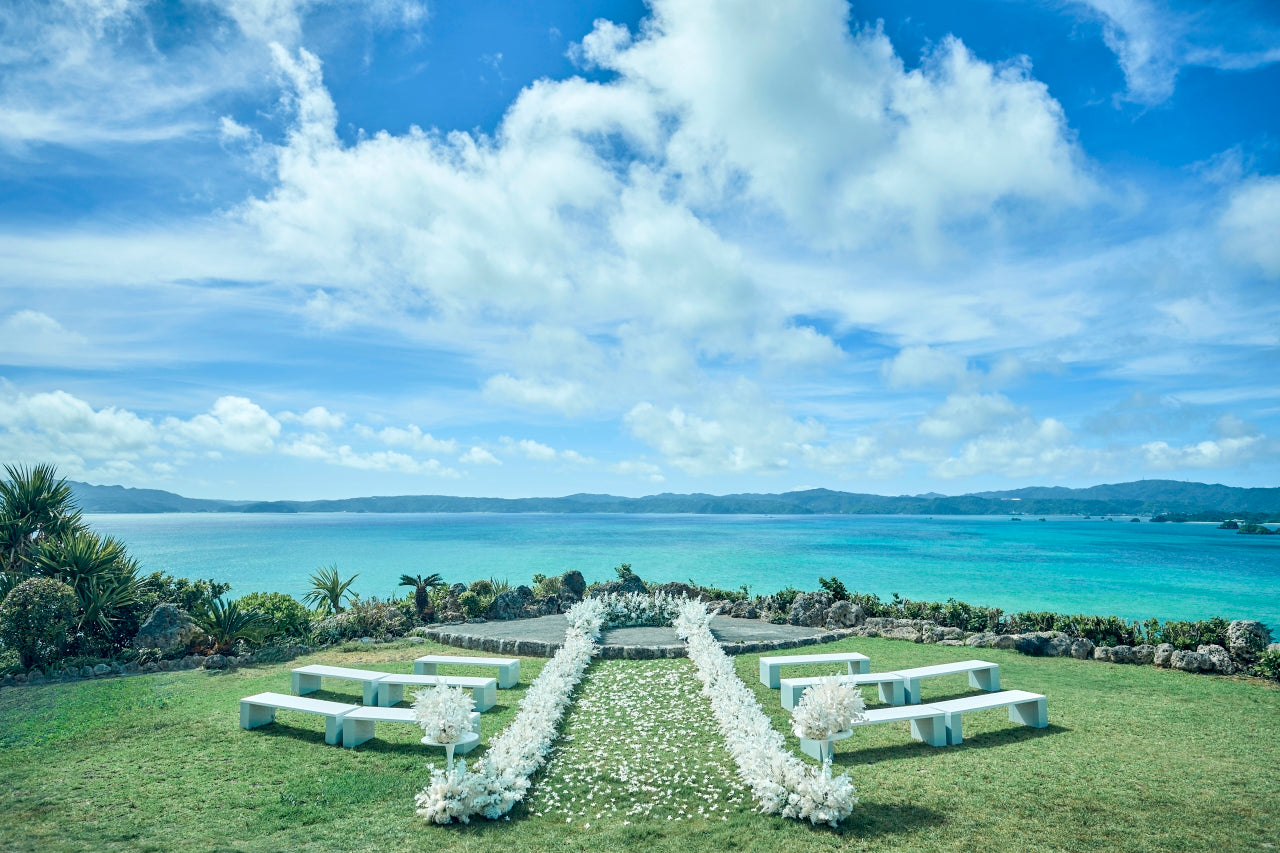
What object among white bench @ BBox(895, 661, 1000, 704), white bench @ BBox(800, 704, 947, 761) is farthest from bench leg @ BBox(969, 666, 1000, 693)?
white bench @ BBox(800, 704, 947, 761)

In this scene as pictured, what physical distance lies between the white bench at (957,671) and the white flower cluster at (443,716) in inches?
255

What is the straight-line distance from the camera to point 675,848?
17.6ft

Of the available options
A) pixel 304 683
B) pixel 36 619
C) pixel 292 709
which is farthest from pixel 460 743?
pixel 36 619

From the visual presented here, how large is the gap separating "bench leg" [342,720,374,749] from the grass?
0.18m

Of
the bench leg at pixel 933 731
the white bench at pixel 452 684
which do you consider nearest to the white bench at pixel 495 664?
the white bench at pixel 452 684

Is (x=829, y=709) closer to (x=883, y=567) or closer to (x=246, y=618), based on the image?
(x=246, y=618)

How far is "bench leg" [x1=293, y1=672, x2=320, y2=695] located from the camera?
10.1 metres

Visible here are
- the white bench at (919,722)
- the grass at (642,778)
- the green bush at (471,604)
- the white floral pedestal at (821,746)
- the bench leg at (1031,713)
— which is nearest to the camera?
the grass at (642,778)

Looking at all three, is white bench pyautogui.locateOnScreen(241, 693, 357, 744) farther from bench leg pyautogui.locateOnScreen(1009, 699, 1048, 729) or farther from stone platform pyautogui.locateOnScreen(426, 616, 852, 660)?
bench leg pyautogui.locateOnScreen(1009, 699, 1048, 729)

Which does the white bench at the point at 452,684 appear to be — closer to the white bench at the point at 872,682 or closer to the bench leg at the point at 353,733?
the bench leg at the point at 353,733

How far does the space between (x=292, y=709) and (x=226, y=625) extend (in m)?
5.98

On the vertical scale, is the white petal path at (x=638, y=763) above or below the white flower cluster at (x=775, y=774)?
below

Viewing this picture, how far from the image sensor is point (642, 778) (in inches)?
265

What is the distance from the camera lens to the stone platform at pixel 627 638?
1286 cm
